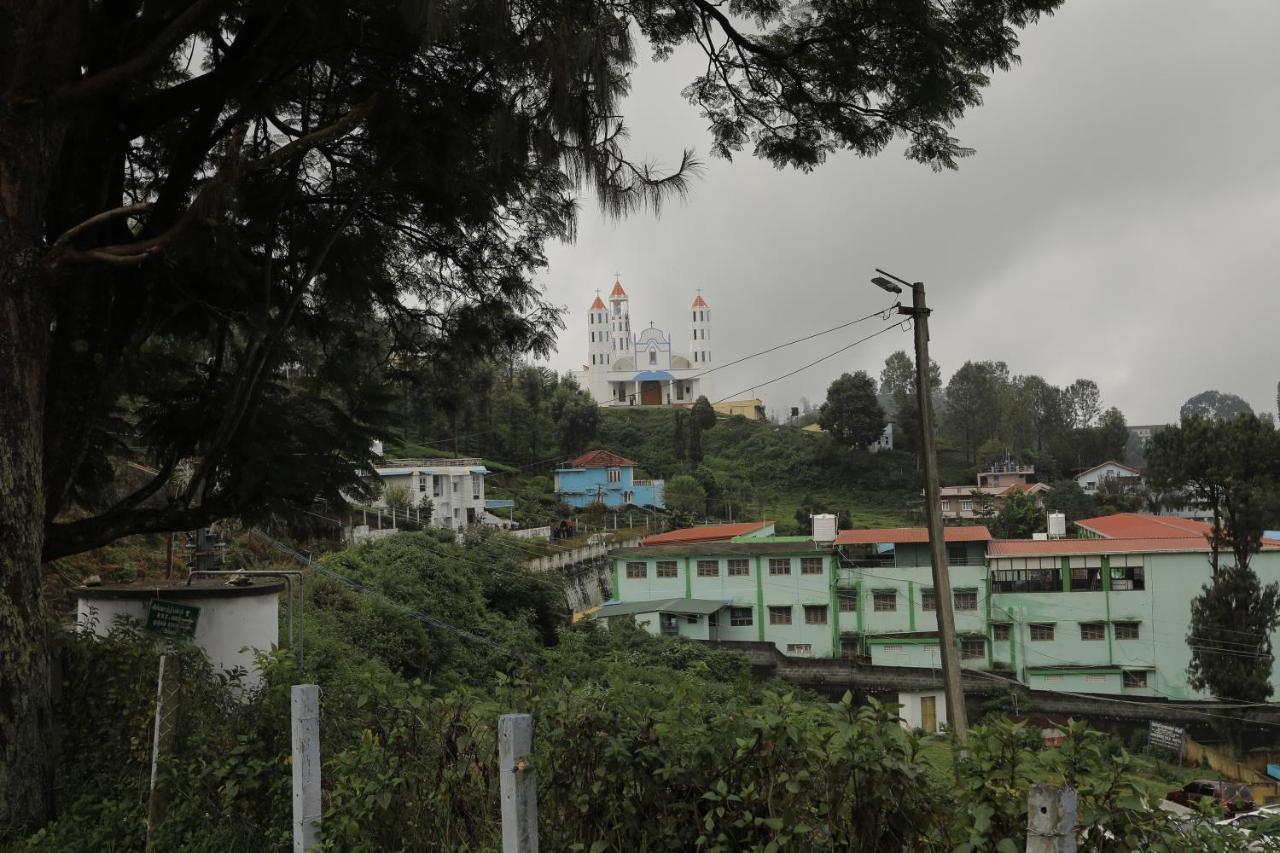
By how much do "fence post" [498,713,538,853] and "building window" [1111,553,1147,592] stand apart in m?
29.2

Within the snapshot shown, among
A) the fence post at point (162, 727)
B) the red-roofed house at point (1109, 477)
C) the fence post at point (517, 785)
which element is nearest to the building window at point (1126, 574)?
the fence post at point (162, 727)

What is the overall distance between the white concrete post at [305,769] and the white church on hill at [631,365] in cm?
9407

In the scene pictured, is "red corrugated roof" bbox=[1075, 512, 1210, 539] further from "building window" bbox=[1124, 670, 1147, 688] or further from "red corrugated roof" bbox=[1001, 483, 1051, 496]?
"red corrugated roof" bbox=[1001, 483, 1051, 496]

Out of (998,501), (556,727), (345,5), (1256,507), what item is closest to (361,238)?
(345,5)

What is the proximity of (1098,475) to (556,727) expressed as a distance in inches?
2826

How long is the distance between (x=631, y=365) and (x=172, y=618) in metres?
97.1

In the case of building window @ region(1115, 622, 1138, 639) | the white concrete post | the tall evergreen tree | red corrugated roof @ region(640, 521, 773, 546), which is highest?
the tall evergreen tree

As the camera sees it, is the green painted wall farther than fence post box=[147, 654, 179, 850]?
Yes

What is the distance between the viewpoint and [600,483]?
57406 millimetres

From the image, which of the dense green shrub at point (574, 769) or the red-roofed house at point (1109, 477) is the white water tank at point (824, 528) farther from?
the red-roofed house at point (1109, 477)

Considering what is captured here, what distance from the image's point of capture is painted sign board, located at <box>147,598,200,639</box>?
17.1ft

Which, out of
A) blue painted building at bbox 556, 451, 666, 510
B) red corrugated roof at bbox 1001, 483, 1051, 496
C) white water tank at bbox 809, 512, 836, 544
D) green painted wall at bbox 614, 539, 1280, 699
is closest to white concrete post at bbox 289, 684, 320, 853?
green painted wall at bbox 614, 539, 1280, 699

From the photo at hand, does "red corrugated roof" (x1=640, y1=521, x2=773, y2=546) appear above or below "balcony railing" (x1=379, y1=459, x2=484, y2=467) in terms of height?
below

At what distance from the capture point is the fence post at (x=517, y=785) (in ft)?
8.70
